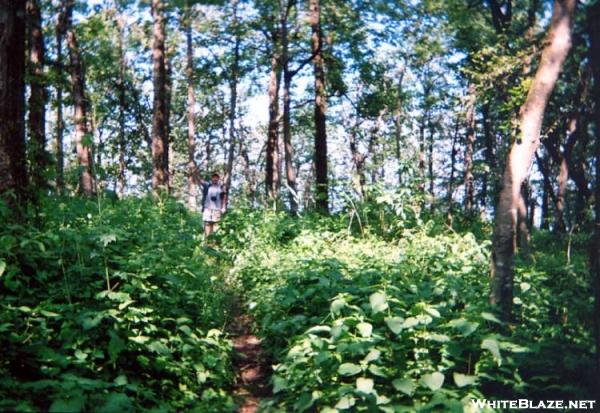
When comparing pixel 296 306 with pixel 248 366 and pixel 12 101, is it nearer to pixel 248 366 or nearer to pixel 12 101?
pixel 248 366

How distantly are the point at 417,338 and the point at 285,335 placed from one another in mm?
1768

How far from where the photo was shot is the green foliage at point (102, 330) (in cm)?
351

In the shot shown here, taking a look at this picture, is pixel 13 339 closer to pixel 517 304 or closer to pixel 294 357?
pixel 294 357

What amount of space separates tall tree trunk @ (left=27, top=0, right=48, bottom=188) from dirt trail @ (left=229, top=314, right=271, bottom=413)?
130 inches

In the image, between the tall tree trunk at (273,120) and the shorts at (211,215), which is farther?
the tall tree trunk at (273,120)

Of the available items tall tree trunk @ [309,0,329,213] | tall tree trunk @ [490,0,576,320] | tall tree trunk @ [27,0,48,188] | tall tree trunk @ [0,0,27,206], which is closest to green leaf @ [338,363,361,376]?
tall tree trunk @ [490,0,576,320]

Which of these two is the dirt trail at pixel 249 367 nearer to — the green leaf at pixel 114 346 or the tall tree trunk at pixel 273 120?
the green leaf at pixel 114 346

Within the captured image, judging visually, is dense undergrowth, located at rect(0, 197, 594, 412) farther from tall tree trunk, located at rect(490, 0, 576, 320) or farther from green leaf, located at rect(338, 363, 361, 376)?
tall tree trunk, located at rect(490, 0, 576, 320)

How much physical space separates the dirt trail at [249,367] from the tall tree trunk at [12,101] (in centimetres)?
321

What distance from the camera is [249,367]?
18.0 feet

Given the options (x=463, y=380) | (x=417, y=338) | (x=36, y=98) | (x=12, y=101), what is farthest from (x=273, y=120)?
(x=463, y=380)

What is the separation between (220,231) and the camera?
11.9 meters

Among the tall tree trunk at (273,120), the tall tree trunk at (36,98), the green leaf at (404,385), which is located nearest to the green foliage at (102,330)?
the tall tree trunk at (36,98)

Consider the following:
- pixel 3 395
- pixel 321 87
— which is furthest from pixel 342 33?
pixel 3 395
